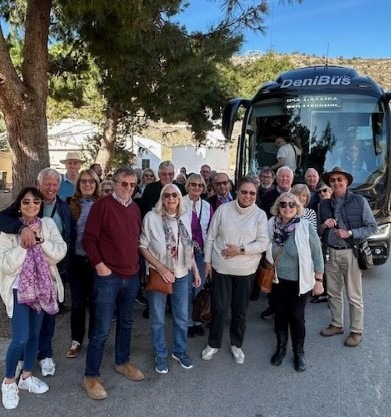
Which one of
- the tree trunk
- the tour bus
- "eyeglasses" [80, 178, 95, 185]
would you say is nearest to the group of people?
"eyeglasses" [80, 178, 95, 185]

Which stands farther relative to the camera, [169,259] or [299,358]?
[299,358]

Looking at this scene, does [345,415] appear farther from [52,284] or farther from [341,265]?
[52,284]

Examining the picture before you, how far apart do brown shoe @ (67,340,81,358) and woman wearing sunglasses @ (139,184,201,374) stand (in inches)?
31.5

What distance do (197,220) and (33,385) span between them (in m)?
2.09

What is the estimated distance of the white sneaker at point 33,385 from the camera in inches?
129

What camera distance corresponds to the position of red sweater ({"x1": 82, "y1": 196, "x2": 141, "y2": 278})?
10.6ft

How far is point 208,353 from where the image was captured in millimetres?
3973

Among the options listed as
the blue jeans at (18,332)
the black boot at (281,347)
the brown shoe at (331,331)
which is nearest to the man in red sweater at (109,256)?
the blue jeans at (18,332)

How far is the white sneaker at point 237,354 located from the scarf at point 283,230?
43.1 inches

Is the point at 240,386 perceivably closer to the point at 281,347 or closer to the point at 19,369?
the point at 281,347

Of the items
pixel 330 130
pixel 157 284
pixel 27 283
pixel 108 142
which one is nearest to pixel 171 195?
pixel 157 284

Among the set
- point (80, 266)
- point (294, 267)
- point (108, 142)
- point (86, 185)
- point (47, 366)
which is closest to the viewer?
point (47, 366)

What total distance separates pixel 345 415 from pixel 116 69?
5.27 m

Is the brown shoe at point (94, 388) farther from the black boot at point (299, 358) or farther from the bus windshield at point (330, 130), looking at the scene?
the bus windshield at point (330, 130)
